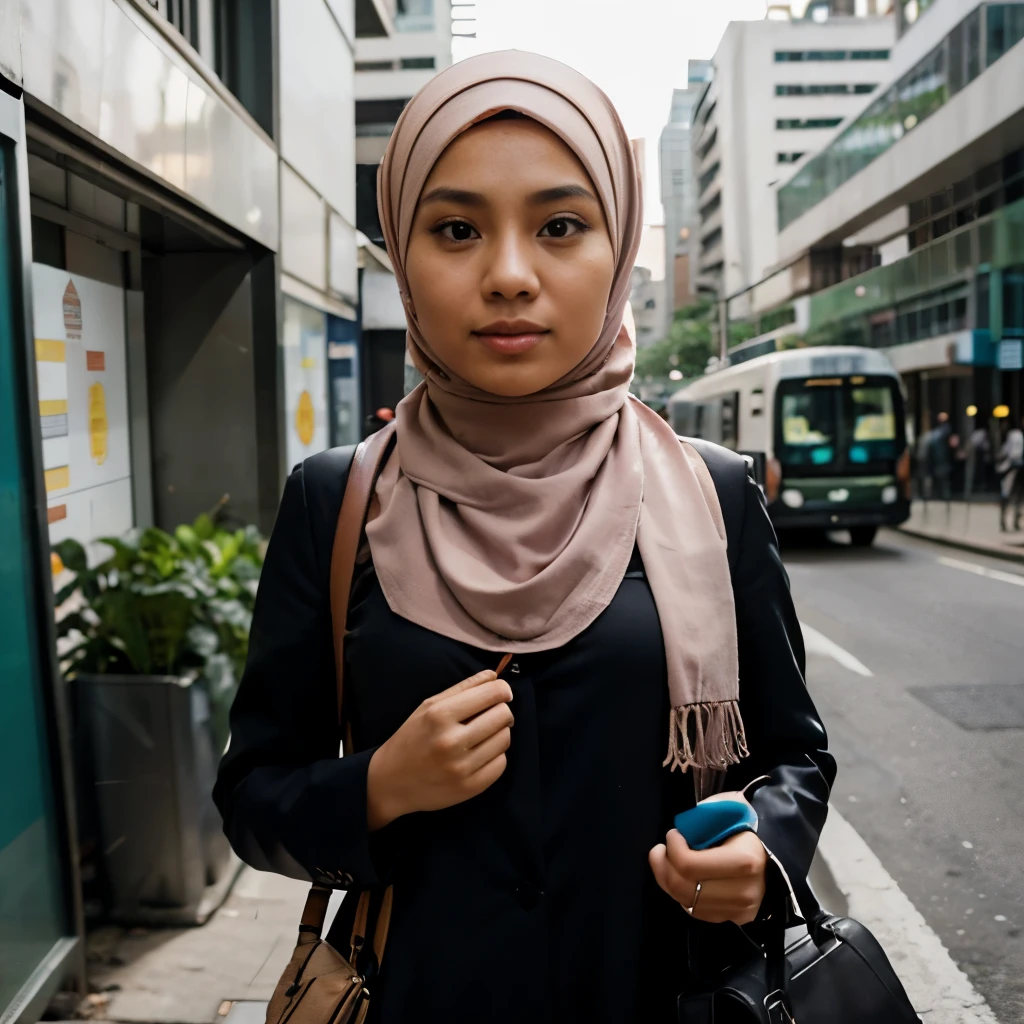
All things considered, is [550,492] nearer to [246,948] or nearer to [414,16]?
[414,16]

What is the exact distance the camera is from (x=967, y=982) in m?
2.02

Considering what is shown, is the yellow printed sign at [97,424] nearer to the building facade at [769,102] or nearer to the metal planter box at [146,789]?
the metal planter box at [146,789]

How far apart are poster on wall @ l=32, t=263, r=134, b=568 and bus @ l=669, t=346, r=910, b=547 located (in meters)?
4.07

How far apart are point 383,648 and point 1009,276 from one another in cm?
194

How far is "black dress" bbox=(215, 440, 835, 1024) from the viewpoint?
103 cm

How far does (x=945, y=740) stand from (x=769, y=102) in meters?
1.68

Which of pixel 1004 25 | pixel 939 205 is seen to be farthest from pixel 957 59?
pixel 939 205

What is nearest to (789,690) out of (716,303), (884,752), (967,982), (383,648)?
(383,648)

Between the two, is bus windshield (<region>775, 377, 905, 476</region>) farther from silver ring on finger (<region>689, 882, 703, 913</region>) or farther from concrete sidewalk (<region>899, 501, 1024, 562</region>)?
silver ring on finger (<region>689, 882, 703, 913</region>)

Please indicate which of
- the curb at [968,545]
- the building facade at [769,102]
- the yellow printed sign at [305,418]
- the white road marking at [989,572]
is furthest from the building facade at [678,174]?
the yellow printed sign at [305,418]

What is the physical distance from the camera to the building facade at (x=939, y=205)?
231cm

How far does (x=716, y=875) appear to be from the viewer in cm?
94

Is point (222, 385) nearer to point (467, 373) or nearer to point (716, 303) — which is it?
point (716, 303)

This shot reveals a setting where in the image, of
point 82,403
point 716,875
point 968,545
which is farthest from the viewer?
point 968,545
